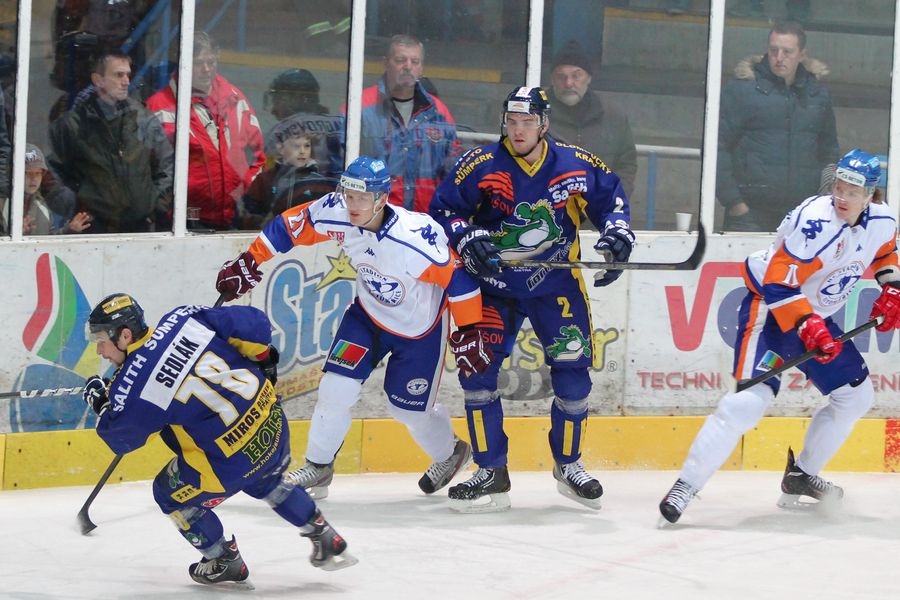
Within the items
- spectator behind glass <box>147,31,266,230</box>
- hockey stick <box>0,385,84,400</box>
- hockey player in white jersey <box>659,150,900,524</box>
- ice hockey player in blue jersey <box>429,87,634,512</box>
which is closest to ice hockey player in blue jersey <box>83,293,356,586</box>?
hockey stick <box>0,385,84,400</box>

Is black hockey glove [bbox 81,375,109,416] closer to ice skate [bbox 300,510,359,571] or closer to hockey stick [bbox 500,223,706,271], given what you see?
ice skate [bbox 300,510,359,571]

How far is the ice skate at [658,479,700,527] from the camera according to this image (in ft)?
16.3

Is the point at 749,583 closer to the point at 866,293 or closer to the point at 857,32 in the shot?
the point at 866,293

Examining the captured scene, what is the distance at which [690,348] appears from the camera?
6.15 m

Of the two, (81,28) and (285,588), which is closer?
(285,588)

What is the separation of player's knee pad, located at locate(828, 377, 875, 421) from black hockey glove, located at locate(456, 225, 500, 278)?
4.16ft

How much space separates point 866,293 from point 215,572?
10.6 feet

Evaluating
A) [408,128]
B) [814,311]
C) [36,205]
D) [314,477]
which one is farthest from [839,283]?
[36,205]

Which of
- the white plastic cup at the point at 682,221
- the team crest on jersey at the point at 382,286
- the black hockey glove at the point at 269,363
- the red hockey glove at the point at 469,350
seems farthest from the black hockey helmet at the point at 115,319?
the white plastic cup at the point at 682,221

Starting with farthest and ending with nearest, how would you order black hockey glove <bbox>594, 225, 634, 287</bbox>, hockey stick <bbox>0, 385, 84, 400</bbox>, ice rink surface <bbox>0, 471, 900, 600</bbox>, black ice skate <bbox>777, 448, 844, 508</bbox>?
black ice skate <bbox>777, 448, 844, 508</bbox>
black hockey glove <bbox>594, 225, 634, 287</bbox>
hockey stick <bbox>0, 385, 84, 400</bbox>
ice rink surface <bbox>0, 471, 900, 600</bbox>

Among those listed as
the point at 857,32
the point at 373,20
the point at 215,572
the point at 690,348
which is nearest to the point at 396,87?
the point at 373,20

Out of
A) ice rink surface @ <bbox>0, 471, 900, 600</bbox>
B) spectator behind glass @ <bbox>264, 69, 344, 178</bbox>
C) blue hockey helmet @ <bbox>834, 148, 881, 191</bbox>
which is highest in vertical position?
spectator behind glass @ <bbox>264, 69, 344, 178</bbox>

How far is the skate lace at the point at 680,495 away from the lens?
4988mm

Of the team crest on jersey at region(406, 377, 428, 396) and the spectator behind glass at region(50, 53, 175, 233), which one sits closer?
Answer: the team crest on jersey at region(406, 377, 428, 396)
